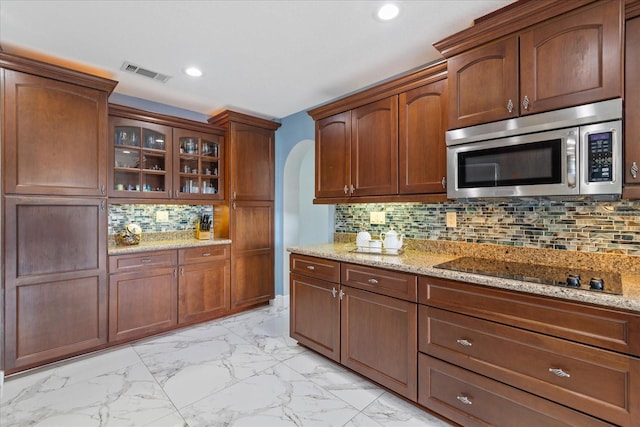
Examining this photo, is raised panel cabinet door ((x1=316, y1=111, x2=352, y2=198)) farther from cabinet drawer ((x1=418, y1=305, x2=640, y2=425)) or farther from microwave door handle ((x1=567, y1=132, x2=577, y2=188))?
microwave door handle ((x1=567, y1=132, x2=577, y2=188))

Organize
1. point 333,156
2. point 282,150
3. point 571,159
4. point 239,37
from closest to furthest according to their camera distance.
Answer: point 571,159 < point 239,37 < point 333,156 < point 282,150

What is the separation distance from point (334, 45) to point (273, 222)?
7.81 ft

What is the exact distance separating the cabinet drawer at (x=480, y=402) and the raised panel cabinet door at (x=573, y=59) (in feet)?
4.90

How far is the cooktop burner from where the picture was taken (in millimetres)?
1411

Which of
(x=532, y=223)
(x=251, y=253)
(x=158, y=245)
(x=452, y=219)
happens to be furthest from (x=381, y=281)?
(x=158, y=245)

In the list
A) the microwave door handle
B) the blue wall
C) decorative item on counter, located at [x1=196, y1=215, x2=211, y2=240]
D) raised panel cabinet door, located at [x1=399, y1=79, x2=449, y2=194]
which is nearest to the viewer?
the microwave door handle

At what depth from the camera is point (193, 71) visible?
2.67m

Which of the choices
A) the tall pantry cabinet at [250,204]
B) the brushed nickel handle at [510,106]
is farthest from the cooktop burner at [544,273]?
the tall pantry cabinet at [250,204]

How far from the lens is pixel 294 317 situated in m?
2.84

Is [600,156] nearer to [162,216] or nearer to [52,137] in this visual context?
[52,137]

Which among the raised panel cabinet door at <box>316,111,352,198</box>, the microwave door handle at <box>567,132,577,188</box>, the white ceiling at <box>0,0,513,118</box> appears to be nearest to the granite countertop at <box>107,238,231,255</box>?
the raised panel cabinet door at <box>316,111,352,198</box>

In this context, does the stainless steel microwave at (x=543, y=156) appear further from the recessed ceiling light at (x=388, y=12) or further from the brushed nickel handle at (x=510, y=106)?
the recessed ceiling light at (x=388, y=12)

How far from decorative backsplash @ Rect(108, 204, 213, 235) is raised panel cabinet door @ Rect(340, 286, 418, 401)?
7.71 ft

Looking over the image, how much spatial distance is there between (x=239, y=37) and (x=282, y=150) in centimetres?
195
